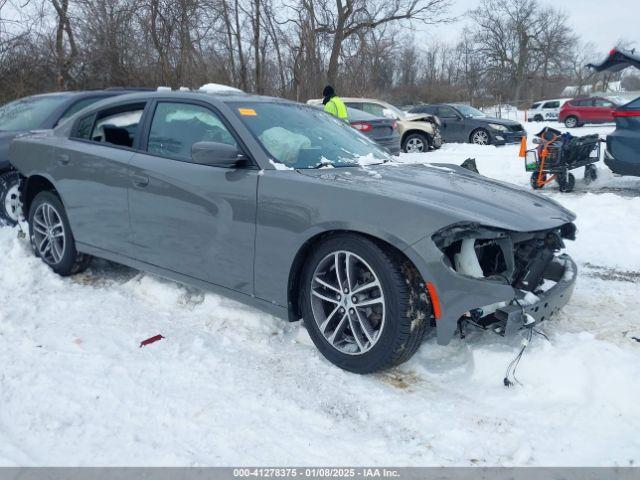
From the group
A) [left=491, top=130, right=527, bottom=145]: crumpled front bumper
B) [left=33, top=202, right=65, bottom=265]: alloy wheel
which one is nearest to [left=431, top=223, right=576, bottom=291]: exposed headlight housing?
[left=33, top=202, right=65, bottom=265]: alloy wheel

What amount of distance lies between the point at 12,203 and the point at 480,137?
14.5 meters

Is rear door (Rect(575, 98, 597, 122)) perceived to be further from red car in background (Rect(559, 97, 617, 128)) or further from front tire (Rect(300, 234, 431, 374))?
front tire (Rect(300, 234, 431, 374))

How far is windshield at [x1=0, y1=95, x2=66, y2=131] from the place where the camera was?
5945 mm

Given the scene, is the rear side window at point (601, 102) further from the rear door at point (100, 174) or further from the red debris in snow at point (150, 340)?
the red debris in snow at point (150, 340)

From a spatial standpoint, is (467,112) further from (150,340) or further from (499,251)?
(150,340)

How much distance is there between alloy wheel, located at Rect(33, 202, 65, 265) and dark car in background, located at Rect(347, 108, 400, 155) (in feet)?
25.0

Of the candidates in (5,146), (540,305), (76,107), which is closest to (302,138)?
(540,305)

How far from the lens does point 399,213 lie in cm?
279

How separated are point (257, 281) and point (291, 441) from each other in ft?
3.55

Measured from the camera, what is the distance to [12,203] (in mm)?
5812

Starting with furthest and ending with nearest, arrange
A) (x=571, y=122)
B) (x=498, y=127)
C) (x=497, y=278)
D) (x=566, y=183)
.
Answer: (x=571, y=122) < (x=498, y=127) < (x=566, y=183) < (x=497, y=278)

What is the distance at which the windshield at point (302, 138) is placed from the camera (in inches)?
138

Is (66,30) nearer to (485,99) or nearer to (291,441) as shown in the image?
(291,441)

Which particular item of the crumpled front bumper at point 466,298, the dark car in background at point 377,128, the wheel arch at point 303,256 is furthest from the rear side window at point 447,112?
the crumpled front bumper at point 466,298
